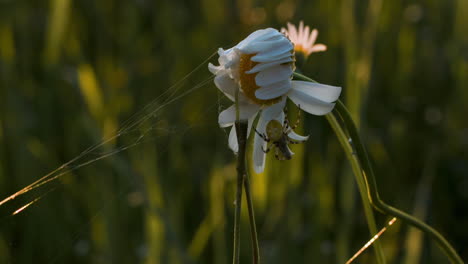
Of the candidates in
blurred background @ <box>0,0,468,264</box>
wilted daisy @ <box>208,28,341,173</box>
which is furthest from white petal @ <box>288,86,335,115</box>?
blurred background @ <box>0,0,468,264</box>

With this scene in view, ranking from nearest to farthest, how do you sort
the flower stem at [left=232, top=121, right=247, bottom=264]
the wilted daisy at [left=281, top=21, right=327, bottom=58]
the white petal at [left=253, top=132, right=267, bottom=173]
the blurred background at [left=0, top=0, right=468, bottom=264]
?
the flower stem at [left=232, top=121, right=247, bottom=264]
the white petal at [left=253, top=132, right=267, bottom=173]
the wilted daisy at [left=281, top=21, right=327, bottom=58]
the blurred background at [left=0, top=0, right=468, bottom=264]

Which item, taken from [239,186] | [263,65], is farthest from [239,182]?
[263,65]

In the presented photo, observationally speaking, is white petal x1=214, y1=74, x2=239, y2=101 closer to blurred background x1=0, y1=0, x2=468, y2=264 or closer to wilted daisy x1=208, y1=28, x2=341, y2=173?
wilted daisy x1=208, y1=28, x2=341, y2=173

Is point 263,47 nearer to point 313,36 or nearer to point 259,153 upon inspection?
point 259,153

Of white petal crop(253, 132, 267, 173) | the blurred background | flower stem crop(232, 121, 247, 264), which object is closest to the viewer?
flower stem crop(232, 121, 247, 264)

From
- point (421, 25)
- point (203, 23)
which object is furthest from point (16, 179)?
point (421, 25)
